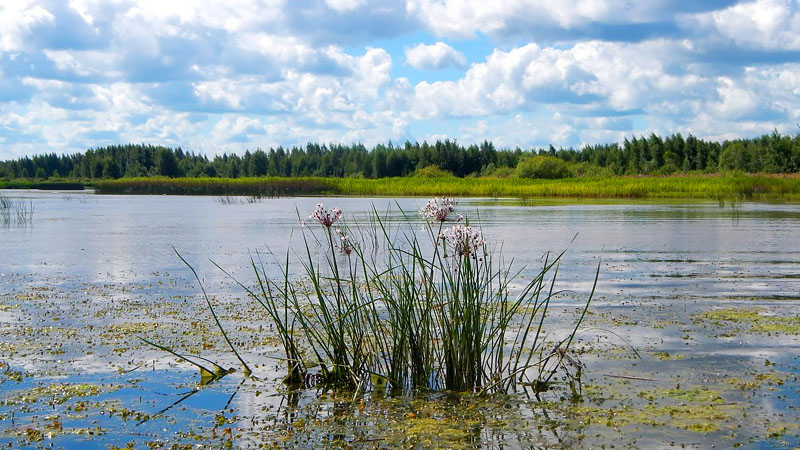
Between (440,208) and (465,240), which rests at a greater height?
(440,208)

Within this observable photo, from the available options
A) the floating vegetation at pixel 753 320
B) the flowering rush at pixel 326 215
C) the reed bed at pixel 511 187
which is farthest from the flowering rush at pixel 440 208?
the reed bed at pixel 511 187

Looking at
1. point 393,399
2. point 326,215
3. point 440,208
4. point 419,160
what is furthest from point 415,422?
point 419,160

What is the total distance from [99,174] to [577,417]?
123384 millimetres

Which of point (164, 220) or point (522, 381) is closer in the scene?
point (522, 381)

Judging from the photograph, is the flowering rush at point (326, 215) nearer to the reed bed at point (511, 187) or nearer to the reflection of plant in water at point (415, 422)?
the reflection of plant in water at point (415, 422)

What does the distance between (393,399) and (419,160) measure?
321ft

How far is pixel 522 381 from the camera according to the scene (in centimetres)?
650

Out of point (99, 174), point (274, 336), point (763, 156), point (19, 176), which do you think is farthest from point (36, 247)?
point (19, 176)

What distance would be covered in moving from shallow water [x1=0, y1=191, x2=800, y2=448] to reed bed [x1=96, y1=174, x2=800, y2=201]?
3273cm

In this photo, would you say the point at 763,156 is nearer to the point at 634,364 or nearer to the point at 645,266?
the point at 645,266

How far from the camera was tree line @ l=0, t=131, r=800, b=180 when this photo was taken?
2598 inches

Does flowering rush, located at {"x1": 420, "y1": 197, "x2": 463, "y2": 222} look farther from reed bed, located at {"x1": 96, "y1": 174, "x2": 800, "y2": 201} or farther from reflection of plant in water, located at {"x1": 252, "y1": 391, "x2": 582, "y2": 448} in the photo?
reed bed, located at {"x1": 96, "y1": 174, "x2": 800, "y2": 201}

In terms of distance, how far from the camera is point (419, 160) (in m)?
103

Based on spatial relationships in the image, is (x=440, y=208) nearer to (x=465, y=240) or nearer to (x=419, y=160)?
(x=465, y=240)
